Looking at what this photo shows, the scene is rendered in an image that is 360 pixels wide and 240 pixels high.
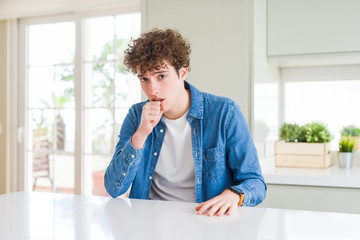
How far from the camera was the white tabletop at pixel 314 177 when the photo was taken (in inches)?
81.8

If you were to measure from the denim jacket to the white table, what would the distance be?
0.64 feet

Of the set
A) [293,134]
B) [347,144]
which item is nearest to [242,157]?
[293,134]

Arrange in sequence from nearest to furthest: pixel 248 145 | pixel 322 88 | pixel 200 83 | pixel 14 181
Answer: pixel 248 145, pixel 200 83, pixel 322 88, pixel 14 181

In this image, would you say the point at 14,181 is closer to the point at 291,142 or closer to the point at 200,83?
the point at 200,83

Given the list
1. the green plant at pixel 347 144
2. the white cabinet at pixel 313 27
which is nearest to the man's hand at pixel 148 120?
the white cabinet at pixel 313 27

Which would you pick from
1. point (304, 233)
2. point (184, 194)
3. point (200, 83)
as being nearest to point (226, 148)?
point (184, 194)

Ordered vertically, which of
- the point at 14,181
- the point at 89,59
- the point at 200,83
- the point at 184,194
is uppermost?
the point at 89,59

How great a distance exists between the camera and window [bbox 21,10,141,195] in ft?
10.8

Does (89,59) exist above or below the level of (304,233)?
above

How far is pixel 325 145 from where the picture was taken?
8.04 feet

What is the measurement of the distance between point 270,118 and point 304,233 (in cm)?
179

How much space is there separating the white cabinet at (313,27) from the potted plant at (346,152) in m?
0.57

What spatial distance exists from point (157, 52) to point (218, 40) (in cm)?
104

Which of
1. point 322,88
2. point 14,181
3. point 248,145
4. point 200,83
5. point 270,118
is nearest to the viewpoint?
point 248,145
